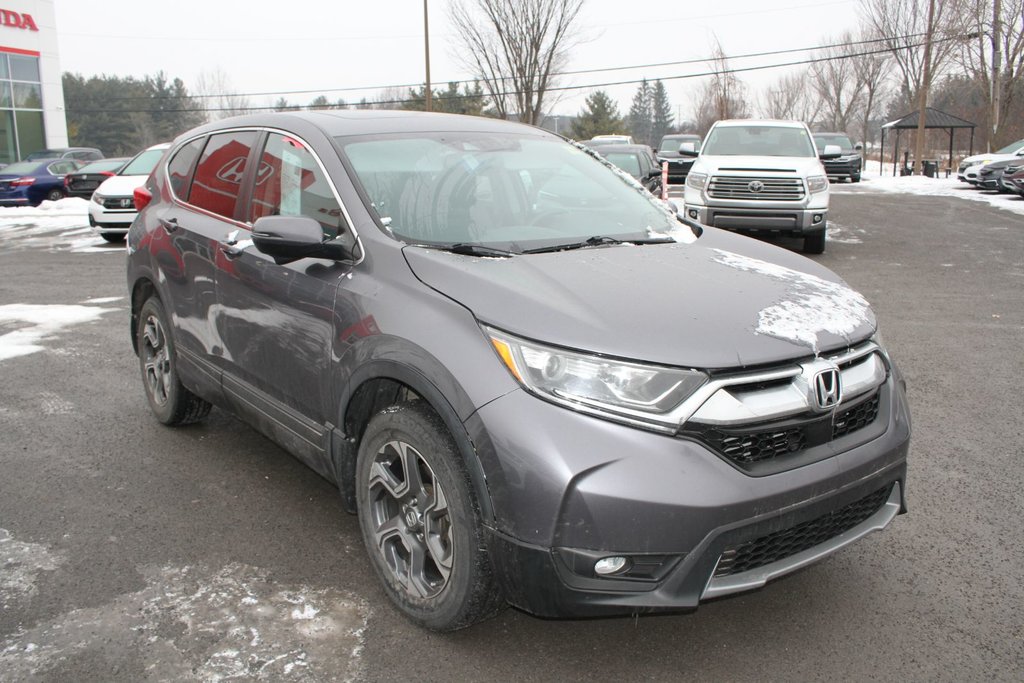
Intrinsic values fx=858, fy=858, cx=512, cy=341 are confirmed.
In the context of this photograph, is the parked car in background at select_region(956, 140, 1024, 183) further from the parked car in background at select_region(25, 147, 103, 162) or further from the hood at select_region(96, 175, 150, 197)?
the parked car in background at select_region(25, 147, 103, 162)

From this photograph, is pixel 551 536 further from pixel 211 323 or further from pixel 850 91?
pixel 850 91

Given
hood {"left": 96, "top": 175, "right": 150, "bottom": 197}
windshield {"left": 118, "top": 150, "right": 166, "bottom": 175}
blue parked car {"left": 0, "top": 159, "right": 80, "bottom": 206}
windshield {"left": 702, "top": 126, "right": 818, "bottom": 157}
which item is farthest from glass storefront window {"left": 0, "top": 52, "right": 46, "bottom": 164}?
windshield {"left": 702, "top": 126, "right": 818, "bottom": 157}

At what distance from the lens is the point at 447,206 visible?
346cm

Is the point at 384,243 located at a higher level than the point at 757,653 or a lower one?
higher

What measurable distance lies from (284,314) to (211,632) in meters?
1.24

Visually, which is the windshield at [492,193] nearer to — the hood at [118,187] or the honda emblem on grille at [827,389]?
the honda emblem on grille at [827,389]

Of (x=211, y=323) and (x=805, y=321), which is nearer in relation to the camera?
(x=805, y=321)

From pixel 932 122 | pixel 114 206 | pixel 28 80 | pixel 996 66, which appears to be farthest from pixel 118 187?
pixel 932 122

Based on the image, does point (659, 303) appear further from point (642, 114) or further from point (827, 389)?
point (642, 114)

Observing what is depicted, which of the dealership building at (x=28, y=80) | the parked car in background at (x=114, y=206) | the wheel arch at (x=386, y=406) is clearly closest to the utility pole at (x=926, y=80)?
the parked car in background at (x=114, y=206)

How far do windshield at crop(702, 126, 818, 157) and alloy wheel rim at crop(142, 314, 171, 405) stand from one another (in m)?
10.1

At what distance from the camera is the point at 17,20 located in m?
34.8

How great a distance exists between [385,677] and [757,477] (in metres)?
1.31

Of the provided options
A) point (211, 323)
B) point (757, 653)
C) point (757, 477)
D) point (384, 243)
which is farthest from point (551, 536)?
point (211, 323)
